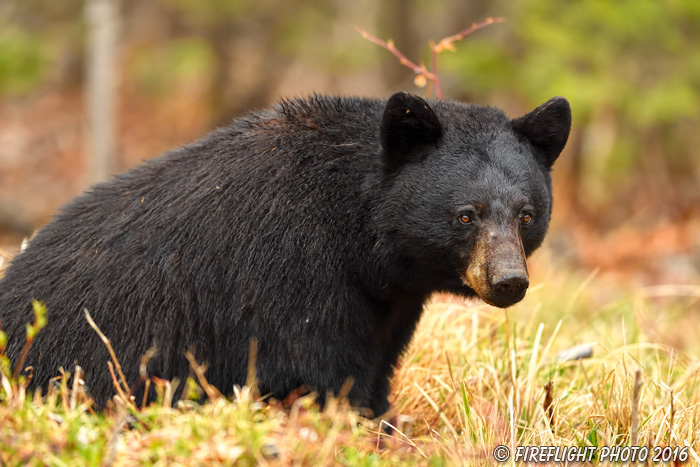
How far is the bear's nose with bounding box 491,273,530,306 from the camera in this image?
352 cm

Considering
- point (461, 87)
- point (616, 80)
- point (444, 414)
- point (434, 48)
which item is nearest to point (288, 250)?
point (444, 414)

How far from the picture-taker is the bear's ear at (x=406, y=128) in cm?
377

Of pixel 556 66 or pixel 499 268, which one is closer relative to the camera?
pixel 499 268

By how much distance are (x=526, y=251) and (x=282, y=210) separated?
1264 millimetres

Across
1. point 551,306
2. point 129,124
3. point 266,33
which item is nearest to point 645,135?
point 551,306

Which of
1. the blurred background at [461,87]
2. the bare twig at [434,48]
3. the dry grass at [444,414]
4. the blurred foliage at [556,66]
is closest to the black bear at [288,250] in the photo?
the dry grass at [444,414]

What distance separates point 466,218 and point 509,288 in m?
0.41

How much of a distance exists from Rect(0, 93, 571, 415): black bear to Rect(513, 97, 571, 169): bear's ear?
0.13 ft

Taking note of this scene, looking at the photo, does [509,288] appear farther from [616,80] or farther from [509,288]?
[616,80]

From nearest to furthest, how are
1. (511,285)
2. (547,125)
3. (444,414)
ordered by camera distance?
1. (511,285)
2. (547,125)
3. (444,414)

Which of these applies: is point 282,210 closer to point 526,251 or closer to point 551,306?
point 526,251

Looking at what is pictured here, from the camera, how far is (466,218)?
12.4 ft

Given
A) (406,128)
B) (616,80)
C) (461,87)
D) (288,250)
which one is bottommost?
(288,250)

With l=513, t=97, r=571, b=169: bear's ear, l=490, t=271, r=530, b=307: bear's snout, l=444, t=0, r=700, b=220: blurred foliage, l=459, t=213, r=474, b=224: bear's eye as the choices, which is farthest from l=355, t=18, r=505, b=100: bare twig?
l=444, t=0, r=700, b=220: blurred foliage
